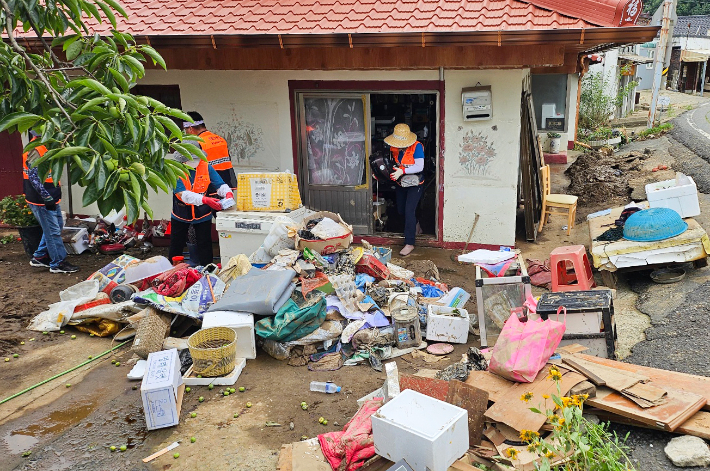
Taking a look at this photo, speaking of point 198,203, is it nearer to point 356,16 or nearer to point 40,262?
point 40,262

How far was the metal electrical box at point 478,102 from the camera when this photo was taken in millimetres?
7578

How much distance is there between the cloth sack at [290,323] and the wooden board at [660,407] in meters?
2.68

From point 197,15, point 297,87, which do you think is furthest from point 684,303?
point 197,15

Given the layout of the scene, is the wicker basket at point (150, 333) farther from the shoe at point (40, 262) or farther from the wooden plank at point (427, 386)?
the shoe at point (40, 262)

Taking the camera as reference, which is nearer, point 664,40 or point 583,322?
point 583,322

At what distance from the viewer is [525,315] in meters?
5.53

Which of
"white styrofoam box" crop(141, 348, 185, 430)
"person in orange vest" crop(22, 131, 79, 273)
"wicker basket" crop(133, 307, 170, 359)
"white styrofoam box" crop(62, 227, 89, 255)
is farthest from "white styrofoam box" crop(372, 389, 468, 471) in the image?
"white styrofoam box" crop(62, 227, 89, 255)

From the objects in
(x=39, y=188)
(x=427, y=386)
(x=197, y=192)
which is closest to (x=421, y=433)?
(x=427, y=386)

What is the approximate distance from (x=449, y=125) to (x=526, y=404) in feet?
15.1

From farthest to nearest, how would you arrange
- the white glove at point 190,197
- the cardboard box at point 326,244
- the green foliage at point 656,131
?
the green foliage at point 656,131
the white glove at point 190,197
the cardboard box at point 326,244

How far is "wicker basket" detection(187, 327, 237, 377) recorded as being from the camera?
5.26 meters

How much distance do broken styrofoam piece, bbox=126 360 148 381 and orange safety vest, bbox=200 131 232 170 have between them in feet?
9.51

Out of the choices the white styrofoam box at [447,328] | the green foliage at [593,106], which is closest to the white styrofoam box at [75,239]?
the white styrofoam box at [447,328]

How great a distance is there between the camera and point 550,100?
42.4 ft
